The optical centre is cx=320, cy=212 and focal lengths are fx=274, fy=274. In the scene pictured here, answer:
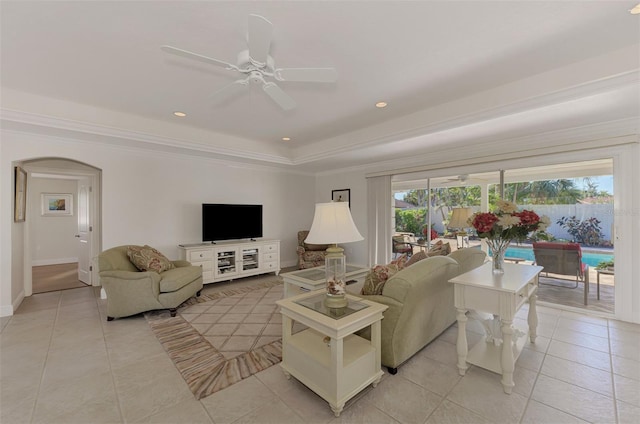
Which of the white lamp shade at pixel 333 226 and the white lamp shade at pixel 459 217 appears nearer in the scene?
the white lamp shade at pixel 333 226

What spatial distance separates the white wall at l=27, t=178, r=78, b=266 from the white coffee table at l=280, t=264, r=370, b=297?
6.92 meters

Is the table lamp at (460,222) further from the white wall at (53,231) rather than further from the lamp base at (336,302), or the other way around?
the white wall at (53,231)

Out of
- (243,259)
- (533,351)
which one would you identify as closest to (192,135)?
(243,259)

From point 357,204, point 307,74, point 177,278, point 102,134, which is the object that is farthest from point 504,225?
point 102,134

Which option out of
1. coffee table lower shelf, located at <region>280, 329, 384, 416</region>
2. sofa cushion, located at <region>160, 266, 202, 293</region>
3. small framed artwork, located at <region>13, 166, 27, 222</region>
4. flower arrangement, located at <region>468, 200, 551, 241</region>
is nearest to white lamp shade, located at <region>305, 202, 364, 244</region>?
coffee table lower shelf, located at <region>280, 329, 384, 416</region>

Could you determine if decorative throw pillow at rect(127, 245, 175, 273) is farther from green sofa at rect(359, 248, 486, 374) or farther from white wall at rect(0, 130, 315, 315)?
green sofa at rect(359, 248, 486, 374)

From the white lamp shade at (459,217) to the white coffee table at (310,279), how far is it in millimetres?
2167

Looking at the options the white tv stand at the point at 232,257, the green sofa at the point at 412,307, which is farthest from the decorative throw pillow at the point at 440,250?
the white tv stand at the point at 232,257

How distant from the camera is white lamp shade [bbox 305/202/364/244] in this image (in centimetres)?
215

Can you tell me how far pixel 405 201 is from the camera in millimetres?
5582

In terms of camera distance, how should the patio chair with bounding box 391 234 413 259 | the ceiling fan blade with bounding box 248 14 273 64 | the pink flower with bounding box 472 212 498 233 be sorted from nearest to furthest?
the ceiling fan blade with bounding box 248 14 273 64 → the pink flower with bounding box 472 212 498 233 → the patio chair with bounding box 391 234 413 259

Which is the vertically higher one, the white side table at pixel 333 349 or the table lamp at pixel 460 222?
the table lamp at pixel 460 222

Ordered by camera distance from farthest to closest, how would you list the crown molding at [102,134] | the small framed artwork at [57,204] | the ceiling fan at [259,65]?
the small framed artwork at [57,204] < the crown molding at [102,134] < the ceiling fan at [259,65]

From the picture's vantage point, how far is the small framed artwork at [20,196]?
371 centimetres
